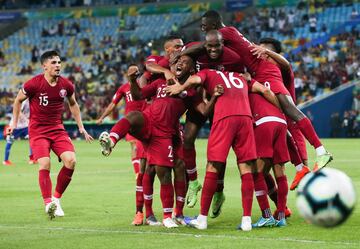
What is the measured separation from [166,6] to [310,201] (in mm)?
51617

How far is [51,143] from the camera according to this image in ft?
43.6

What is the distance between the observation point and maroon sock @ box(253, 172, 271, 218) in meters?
10.9

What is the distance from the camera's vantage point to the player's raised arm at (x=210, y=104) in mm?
10805

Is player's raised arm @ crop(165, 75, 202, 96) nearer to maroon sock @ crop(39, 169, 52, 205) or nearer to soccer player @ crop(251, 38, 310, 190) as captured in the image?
soccer player @ crop(251, 38, 310, 190)

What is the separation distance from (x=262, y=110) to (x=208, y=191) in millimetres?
1394

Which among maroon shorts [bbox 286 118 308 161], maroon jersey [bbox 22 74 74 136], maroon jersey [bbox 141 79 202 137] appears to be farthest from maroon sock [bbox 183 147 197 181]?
maroon jersey [bbox 22 74 74 136]

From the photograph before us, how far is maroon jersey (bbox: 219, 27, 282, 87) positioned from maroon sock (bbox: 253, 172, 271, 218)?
4.50 feet

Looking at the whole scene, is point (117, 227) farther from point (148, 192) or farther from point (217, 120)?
point (217, 120)

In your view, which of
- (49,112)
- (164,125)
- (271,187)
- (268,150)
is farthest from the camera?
(49,112)

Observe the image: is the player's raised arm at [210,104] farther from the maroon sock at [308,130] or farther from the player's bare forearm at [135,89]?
the maroon sock at [308,130]

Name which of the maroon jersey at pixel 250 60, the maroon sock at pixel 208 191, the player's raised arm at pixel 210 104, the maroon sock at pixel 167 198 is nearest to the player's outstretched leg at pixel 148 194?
the maroon sock at pixel 167 198

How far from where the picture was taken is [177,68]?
11234mm

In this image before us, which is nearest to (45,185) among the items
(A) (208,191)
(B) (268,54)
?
(A) (208,191)

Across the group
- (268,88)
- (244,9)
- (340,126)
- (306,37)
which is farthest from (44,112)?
(244,9)
